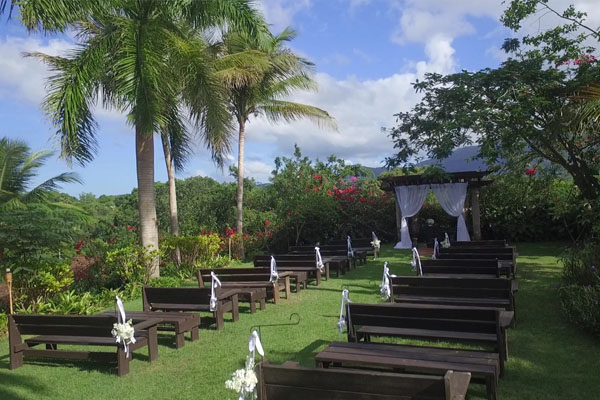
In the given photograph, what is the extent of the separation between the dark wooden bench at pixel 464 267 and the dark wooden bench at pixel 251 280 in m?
2.70

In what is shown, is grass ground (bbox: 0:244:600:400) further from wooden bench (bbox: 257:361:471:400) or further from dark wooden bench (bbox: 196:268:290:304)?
wooden bench (bbox: 257:361:471:400)

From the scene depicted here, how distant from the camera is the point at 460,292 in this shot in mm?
6312

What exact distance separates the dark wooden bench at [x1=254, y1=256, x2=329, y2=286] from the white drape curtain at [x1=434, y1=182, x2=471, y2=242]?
7.75 meters

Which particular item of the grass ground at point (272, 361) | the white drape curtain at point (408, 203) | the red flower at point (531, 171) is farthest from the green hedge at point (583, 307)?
the white drape curtain at point (408, 203)

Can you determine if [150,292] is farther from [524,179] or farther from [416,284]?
[524,179]

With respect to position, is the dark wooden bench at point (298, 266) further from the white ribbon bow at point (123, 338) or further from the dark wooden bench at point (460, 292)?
the white ribbon bow at point (123, 338)

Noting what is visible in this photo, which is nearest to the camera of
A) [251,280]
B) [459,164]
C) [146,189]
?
[251,280]

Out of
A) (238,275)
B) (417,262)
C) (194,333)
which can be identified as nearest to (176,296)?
(194,333)

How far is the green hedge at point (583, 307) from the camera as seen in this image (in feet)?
18.6

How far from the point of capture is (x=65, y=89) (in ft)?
31.1

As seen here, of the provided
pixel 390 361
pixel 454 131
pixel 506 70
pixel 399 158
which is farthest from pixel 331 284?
pixel 390 361

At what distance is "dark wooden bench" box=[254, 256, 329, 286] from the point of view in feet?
34.8

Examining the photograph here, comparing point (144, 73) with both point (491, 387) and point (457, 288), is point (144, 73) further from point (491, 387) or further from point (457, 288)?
point (491, 387)

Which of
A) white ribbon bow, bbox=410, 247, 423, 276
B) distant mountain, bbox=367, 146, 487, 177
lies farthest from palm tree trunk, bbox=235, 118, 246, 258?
white ribbon bow, bbox=410, 247, 423, 276
